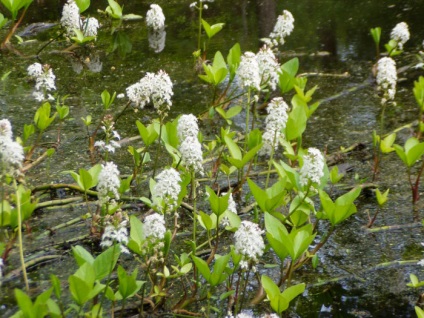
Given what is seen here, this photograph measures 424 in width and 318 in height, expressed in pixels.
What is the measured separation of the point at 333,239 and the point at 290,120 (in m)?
0.47

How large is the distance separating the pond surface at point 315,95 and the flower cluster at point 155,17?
99mm

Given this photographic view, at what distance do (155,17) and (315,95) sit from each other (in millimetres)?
1336

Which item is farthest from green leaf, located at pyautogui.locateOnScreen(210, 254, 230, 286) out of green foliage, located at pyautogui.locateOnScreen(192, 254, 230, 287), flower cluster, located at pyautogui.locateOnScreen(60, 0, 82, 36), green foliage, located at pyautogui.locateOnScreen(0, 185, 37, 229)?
flower cluster, located at pyautogui.locateOnScreen(60, 0, 82, 36)

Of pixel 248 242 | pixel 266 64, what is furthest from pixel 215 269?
pixel 266 64

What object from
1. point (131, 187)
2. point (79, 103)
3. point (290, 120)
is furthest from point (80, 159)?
point (290, 120)

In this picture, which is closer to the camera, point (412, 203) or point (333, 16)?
point (412, 203)

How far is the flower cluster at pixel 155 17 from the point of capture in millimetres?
4329

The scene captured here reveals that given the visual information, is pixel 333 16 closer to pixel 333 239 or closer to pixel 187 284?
pixel 333 239

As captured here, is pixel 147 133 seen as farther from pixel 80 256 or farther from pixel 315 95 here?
pixel 315 95

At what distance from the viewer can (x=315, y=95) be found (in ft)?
11.5

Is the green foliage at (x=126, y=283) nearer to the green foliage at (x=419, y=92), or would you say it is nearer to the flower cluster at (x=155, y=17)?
the green foliage at (x=419, y=92)

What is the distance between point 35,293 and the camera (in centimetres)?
199

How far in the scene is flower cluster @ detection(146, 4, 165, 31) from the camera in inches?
170

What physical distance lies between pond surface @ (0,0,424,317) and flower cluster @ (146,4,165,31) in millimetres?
99
